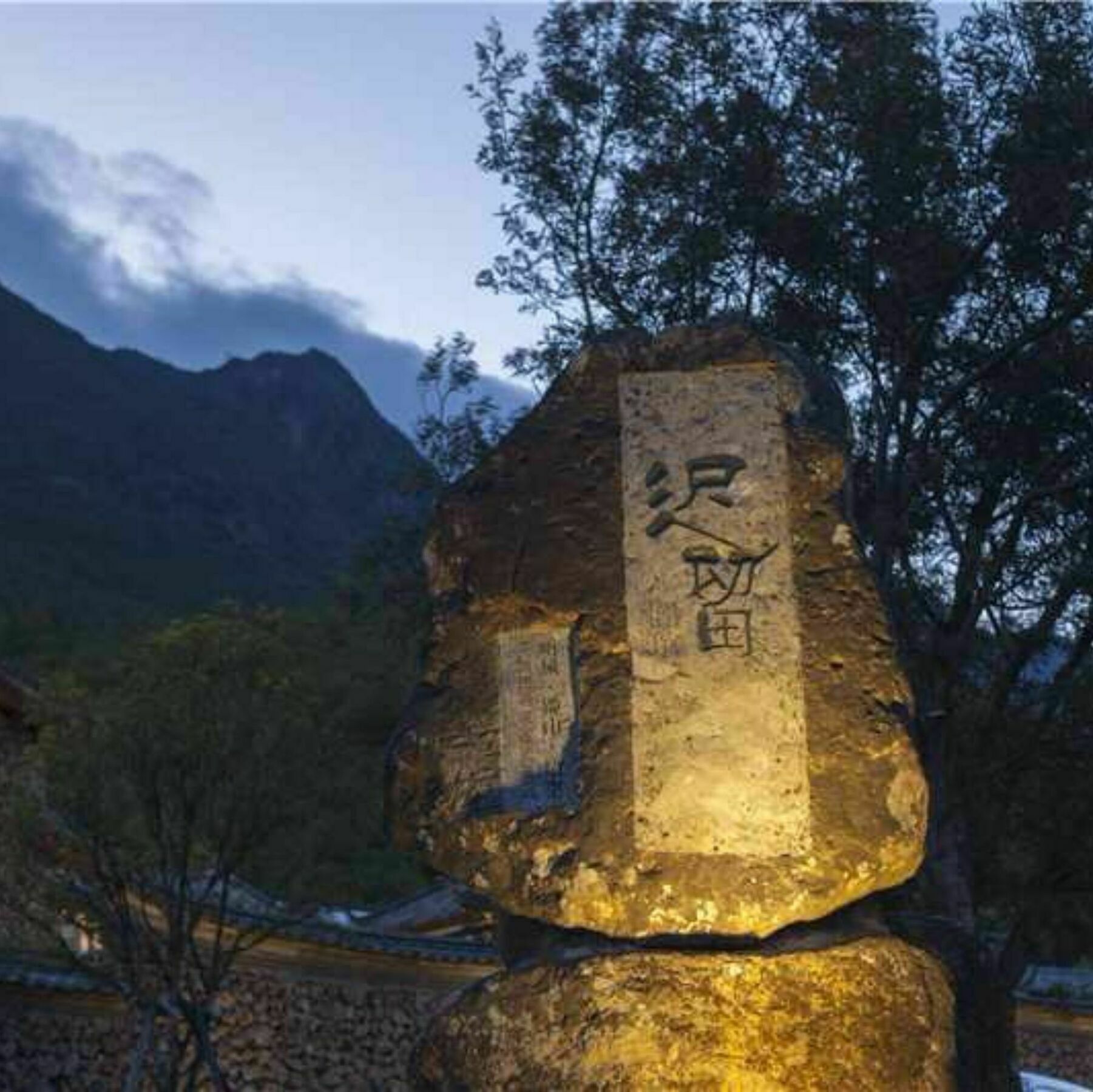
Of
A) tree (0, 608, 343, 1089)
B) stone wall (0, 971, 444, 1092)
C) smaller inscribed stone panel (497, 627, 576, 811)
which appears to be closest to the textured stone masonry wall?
stone wall (0, 971, 444, 1092)

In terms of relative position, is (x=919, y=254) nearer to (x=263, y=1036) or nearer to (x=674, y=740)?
(x=674, y=740)

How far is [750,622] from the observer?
17.6 feet

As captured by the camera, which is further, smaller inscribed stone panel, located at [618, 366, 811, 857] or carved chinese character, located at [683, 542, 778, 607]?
carved chinese character, located at [683, 542, 778, 607]

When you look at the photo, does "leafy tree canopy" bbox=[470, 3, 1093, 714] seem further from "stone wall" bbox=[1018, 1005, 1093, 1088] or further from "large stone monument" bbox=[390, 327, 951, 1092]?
"stone wall" bbox=[1018, 1005, 1093, 1088]

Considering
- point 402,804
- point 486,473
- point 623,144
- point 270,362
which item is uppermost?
point 270,362

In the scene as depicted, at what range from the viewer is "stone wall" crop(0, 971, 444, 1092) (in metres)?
14.2

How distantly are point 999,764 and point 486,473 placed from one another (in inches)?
227

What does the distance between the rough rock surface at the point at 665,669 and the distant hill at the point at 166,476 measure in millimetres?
27642

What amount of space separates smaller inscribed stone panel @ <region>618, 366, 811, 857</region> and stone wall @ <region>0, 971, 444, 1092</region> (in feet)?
34.0

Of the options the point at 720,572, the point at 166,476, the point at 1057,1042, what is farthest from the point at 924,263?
the point at 166,476

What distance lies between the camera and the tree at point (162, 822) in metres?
13.9

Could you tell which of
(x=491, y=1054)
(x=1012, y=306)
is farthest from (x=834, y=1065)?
(x=1012, y=306)

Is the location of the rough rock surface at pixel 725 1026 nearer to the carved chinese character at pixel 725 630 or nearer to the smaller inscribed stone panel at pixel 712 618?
the smaller inscribed stone panel at pixel 712 618

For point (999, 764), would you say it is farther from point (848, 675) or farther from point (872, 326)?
point (848, 675)
